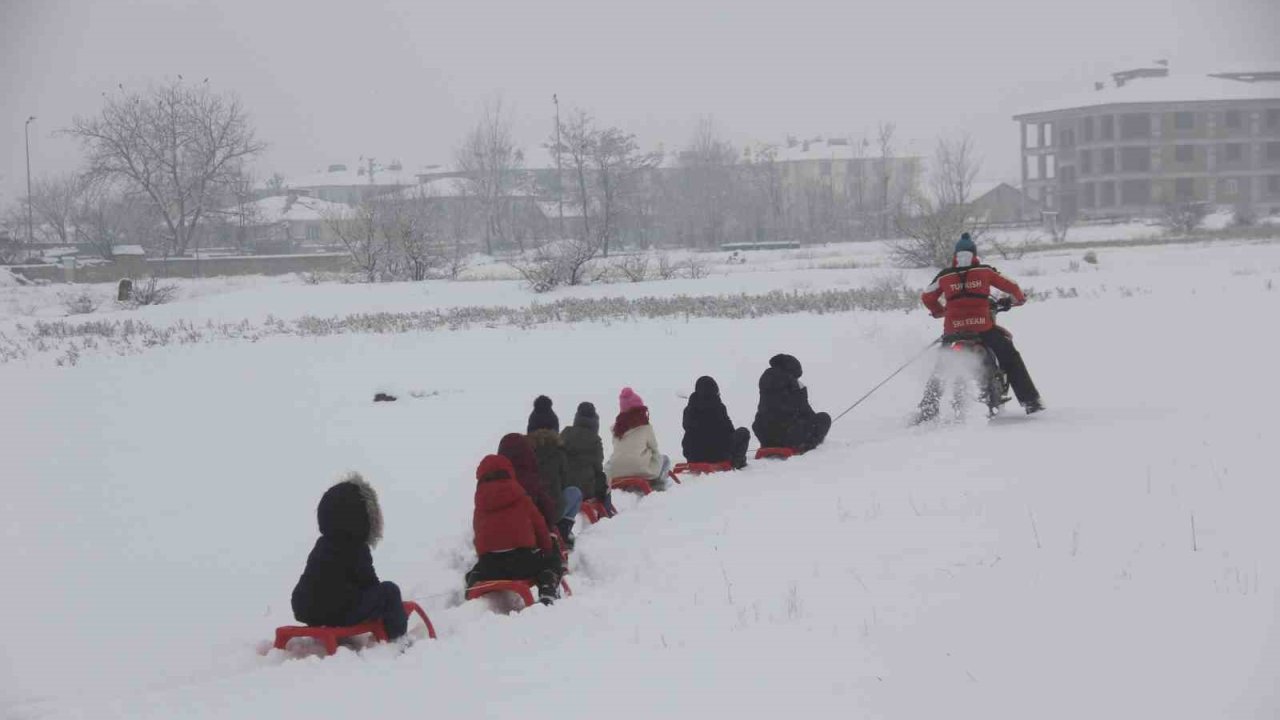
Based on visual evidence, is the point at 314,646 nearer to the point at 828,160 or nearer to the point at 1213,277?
the point at 1213,277

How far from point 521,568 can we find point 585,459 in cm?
242

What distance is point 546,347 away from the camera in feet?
63.5

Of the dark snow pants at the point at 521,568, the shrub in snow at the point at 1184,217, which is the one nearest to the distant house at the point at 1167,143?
the shrub in snow at the point at 1184,217

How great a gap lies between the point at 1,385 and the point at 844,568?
15200 mm

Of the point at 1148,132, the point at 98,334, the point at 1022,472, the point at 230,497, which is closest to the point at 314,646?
the point at 1022,472

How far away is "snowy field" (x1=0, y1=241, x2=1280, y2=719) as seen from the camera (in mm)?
5047

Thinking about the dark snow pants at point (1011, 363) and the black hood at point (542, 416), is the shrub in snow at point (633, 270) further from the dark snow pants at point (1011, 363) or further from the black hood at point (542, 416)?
the black hood at point (542, 416)

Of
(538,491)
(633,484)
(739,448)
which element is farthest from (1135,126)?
(538,491)

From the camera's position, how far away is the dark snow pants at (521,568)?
7098 millimetres

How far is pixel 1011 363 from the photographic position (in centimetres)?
1161

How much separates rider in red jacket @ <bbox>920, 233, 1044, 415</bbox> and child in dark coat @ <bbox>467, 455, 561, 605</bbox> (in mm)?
5956

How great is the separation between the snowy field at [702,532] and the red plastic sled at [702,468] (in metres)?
0.51

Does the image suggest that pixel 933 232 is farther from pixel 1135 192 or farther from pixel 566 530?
pixel 1135 192

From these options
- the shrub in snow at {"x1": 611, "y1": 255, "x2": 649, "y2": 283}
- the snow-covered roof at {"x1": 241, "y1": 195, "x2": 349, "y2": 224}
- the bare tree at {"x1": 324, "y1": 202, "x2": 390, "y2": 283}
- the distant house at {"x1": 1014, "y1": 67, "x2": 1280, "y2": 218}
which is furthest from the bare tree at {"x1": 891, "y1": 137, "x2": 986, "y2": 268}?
the snow-covered roof at {"x1": 241, "y1": 195, "x2": 349, "y2": 224}
